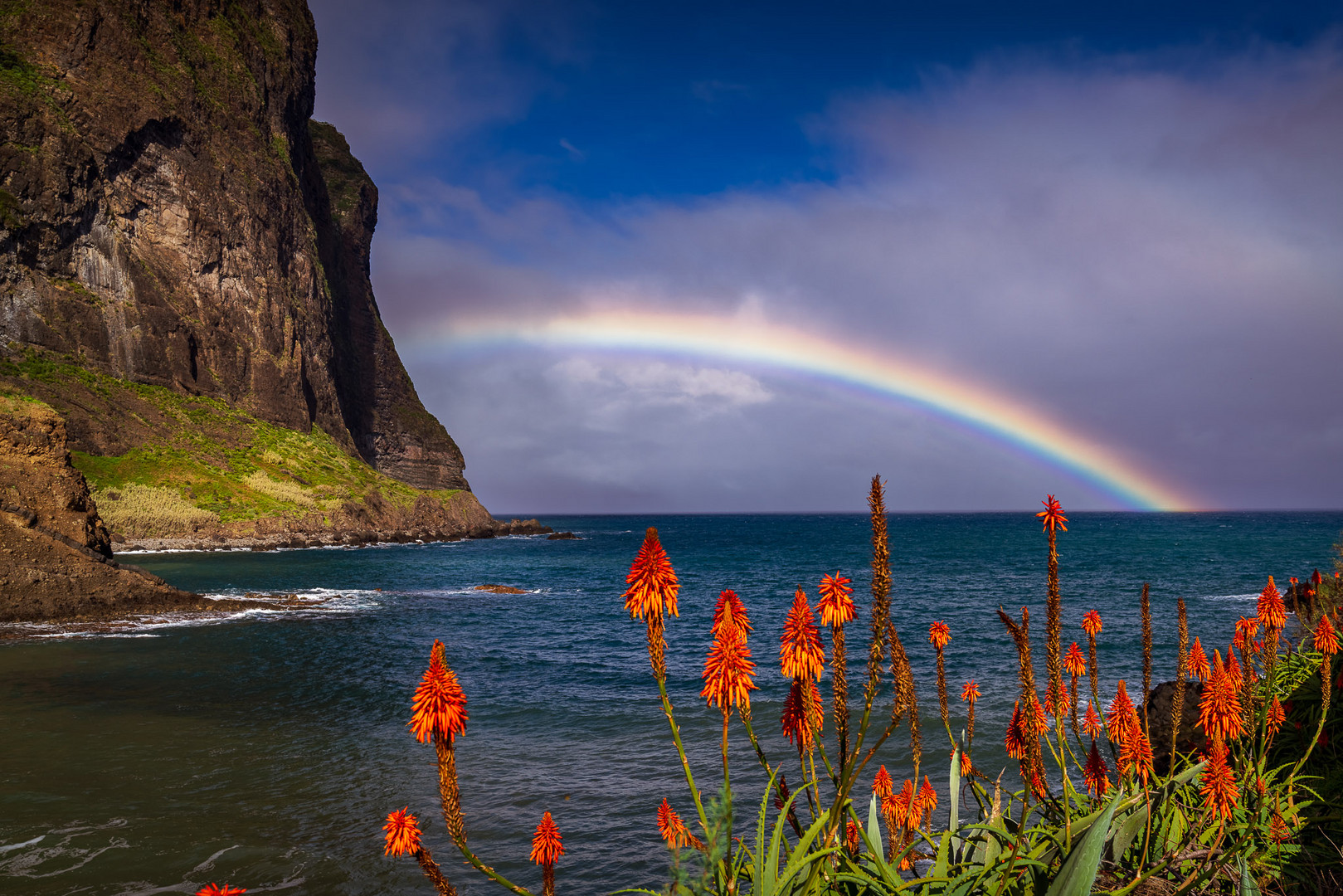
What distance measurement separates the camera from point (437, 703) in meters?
3.40

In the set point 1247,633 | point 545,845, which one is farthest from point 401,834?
point 1247,633

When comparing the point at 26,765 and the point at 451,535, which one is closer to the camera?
the point at 26,765

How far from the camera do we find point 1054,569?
302cm

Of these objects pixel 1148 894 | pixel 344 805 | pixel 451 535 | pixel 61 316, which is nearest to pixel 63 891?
pixel 344 805

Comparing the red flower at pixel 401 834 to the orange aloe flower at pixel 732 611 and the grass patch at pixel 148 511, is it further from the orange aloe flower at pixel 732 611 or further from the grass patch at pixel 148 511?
the grass patch at pixel 148 511

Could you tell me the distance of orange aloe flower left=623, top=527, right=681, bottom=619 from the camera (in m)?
3.17

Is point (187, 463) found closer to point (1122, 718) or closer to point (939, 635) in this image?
point (939, 635)

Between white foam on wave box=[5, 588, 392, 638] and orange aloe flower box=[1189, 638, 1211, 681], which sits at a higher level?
orange aloe flower box=[1189, 638, 1211, 681]

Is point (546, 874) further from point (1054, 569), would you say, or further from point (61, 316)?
point (61, 316)

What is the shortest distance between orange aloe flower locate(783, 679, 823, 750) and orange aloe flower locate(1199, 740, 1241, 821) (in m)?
2.45

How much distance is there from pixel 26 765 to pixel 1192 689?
2240 centimetres

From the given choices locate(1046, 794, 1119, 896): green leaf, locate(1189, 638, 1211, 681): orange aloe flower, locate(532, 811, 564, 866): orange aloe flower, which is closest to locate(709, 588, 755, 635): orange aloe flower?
locate(1046, 794, 1119, 896): green leaf

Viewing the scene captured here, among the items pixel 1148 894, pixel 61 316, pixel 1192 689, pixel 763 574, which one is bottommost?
pixel 763 574

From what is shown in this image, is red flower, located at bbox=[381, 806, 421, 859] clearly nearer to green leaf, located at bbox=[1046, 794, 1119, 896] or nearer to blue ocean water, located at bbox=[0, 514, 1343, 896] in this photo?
green leaf, located at bbox=[1046, 794, 1119, 896]
